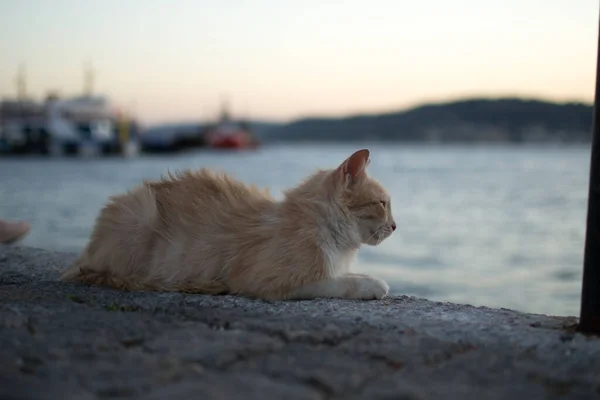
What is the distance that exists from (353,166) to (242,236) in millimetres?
846

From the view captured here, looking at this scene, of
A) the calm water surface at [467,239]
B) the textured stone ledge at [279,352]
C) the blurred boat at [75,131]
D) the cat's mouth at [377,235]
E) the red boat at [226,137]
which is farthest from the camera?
the red boat at [226,137]

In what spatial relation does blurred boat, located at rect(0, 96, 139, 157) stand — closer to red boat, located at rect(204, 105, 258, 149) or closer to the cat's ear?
red boat, located at rect(204, 105, 258, 149)

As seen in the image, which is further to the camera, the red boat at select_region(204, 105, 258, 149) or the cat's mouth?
the red boat at select_region(204, 105, 258, 149)

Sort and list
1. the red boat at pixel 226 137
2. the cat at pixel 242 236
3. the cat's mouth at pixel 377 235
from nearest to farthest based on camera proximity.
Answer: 1. the cat at pixel 242 236
2. the cat's mouth at pixel 377 235
3. the red boat at pixel 226 137

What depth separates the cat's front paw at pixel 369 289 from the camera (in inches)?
157

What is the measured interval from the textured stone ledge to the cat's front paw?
0.37 metres

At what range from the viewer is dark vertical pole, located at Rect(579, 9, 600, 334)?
2811mm

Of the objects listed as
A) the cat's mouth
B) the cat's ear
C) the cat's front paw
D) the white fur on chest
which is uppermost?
the cat's ear

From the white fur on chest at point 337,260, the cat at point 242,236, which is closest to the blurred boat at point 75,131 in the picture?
the cat at point 242,236

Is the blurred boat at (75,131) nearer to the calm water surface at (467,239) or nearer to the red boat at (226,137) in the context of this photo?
the red boat at (226,137)

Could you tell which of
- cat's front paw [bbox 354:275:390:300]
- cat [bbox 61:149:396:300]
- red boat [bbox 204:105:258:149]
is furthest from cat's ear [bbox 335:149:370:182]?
red boat [bbox 204:105:258:149]

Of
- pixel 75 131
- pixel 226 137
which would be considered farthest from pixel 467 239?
pixel 226 137

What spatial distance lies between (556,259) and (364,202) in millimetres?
10321

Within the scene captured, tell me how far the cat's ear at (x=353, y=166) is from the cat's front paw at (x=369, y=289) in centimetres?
65
